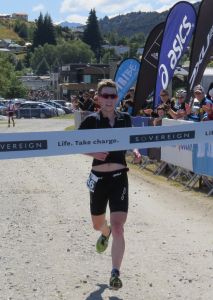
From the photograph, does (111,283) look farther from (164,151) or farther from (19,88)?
(19,88)

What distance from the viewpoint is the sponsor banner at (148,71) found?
18516 mm

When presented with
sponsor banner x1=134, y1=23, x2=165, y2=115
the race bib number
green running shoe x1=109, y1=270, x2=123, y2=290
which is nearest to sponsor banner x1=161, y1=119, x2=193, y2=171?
sponsor banner x1=134, y1=23, x2=165, y2=115

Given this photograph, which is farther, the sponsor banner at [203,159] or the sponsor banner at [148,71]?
the sponsor banner at [148,71]

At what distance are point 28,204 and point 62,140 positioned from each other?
15.5ft

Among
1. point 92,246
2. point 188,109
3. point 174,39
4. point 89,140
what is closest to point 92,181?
point 89,140

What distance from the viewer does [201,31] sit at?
1360cm

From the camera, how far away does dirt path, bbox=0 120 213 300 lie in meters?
5.75

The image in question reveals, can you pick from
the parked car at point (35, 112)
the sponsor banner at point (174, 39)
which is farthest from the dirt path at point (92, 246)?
the parked car at point (35, 112)

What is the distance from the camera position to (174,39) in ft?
51.0

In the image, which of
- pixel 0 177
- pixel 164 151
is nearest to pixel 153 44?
pixel 164 151

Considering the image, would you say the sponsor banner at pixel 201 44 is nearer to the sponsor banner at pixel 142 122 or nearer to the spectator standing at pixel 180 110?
the spectator standing at pixel 180 110

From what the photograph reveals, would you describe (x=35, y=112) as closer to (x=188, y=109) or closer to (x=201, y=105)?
(x=188, y=109)

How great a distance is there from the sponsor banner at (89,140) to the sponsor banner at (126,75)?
51.6 feet

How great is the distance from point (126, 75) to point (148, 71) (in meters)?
3.65
